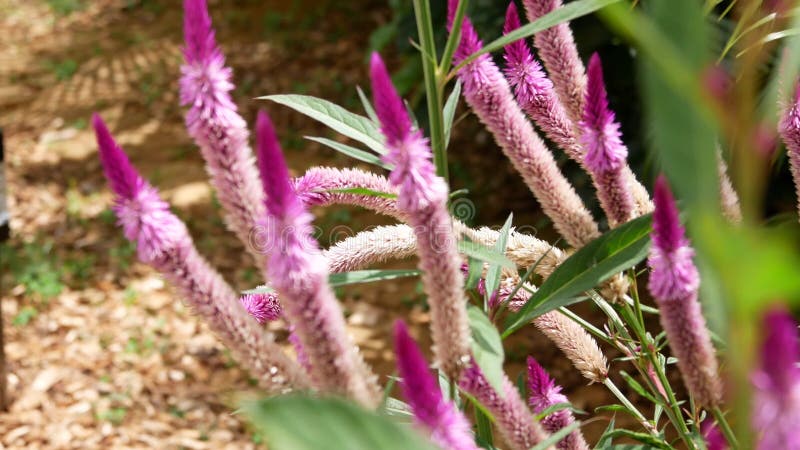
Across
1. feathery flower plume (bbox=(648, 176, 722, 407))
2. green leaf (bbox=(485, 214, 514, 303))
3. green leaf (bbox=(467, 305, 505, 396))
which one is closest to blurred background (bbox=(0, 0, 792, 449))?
green leaf (bbox=(485, 214, 514, 303))

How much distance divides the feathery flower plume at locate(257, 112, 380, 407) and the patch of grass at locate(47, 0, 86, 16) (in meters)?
7.10

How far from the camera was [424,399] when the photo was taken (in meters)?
0.68

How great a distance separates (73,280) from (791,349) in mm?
3916

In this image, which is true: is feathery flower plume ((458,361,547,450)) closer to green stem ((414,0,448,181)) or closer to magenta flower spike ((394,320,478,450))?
magenta flower spike ((394,320,478,450))

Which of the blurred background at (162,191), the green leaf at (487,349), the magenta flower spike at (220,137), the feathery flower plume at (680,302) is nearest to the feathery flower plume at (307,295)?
the magenta flower spike at (220,137)

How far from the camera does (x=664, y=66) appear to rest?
489 millimetres

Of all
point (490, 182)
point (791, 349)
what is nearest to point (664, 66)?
point (791, 349)

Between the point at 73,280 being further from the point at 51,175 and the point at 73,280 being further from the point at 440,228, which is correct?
the point at 440,228

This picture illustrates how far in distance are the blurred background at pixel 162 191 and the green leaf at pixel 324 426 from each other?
7.20 ft

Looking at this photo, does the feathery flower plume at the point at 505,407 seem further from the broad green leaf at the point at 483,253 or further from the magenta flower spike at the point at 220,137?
the magenta flower spike at the point at 220,137

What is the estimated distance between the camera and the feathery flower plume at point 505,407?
2.74 feet

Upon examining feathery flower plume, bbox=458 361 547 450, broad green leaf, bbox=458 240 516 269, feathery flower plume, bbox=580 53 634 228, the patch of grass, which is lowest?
feathery flower plume, bbox=458 361 547 450

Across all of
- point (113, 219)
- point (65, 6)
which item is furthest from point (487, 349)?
point (65, 6)

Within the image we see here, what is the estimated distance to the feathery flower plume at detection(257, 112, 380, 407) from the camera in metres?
0.69
